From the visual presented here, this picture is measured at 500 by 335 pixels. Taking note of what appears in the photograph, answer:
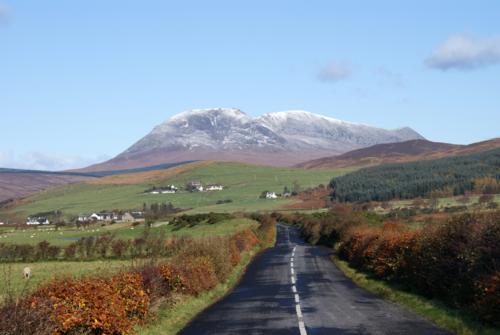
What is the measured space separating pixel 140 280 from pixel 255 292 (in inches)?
315

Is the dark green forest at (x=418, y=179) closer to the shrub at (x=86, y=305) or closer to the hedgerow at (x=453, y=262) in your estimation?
the hedgerow at (x=453, y=262)

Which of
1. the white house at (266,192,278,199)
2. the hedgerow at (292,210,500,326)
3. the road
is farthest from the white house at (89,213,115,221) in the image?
the hedgerow at (292,210,500,326)

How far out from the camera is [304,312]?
1984cm

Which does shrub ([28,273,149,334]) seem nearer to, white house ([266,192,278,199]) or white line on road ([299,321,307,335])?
white line on road ([299,321,307,335])

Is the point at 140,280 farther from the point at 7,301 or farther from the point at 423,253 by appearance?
the point at 423,253

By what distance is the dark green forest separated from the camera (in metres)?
134

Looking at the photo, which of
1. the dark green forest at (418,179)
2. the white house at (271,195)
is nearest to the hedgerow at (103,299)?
the dark green forest at (418,179)

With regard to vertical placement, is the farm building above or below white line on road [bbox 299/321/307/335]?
above

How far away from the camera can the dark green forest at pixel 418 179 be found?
134 meters

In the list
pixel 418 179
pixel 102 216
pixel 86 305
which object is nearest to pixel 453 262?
pixel 86 305

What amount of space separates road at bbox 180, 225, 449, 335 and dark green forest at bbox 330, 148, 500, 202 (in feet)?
328

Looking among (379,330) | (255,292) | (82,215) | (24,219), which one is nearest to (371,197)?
(82,215)

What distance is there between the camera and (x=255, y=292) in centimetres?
2619

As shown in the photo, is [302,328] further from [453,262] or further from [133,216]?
[133,216]
